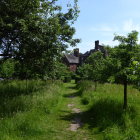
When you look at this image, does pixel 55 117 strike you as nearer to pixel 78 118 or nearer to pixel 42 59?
pixel 78 118

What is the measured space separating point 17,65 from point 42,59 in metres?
3.35

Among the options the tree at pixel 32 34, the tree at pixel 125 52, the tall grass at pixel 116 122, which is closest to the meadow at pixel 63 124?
the tall grass at pixel 116 122

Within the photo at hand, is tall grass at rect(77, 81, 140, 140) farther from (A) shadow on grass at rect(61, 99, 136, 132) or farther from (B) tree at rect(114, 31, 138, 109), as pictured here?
(B) tree at rect(114, 31, 138, 109)

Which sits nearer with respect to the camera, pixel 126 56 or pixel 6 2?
pixel 126 56

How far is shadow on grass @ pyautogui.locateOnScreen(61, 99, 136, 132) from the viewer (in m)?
7.45

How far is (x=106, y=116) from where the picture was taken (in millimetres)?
8070

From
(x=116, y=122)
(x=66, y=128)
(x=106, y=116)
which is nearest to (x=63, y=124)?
(x=66, y=128)

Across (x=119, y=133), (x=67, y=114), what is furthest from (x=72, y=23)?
(x=119, y=133)

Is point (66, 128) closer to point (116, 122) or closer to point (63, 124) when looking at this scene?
point (63, 124)

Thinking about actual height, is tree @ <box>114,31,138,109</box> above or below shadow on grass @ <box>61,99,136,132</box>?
above

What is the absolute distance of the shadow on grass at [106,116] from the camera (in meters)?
7.45

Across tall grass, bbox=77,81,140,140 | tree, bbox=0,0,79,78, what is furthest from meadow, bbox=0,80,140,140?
tree, bbox=0,0,79,78

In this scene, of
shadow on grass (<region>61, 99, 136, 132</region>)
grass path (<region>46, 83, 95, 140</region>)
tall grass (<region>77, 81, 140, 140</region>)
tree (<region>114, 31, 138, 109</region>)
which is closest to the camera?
tall grass (<region>77, 81, 140, 140</region>)

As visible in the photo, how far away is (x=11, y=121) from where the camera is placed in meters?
6.98
